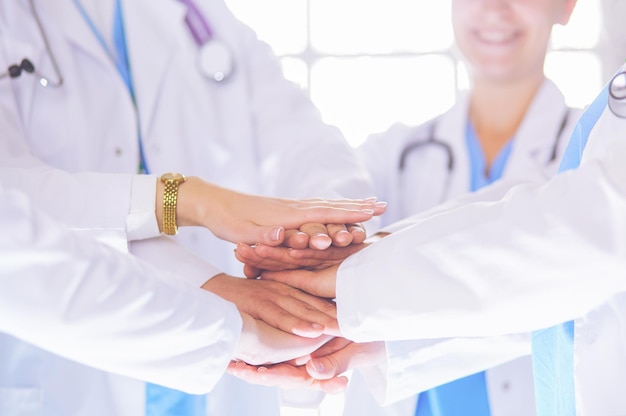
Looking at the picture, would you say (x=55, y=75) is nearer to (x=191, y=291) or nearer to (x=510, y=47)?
(x=191, y=291)

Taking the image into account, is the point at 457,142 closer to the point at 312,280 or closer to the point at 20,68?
the point at 312,280

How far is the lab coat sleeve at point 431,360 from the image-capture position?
1.27m

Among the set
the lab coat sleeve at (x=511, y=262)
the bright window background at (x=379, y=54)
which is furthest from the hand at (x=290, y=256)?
the bright window background at (x=379, y=54)

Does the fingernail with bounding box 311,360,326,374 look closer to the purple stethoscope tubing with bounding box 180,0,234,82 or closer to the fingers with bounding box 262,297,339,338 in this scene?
the fingers with bounding box 262,297,339,338

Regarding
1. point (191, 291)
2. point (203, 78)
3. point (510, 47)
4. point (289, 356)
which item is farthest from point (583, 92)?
point (191, 291)

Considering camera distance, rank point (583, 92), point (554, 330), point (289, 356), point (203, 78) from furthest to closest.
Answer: point (583, 92) → point (203, 78) → point (289, 356) → point (554, 330)

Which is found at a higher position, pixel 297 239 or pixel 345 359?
pixel 297 239

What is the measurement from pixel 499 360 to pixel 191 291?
1.68ft

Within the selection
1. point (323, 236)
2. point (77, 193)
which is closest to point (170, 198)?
point (77, 193)

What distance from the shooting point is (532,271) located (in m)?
0.95

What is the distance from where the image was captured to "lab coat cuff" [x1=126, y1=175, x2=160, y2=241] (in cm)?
130

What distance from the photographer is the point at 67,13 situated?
1.50m

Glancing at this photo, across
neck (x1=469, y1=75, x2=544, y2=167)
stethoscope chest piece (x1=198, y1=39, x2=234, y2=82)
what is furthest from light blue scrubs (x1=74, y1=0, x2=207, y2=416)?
neck (x1=469, y1=75, x2=544, y2=167)

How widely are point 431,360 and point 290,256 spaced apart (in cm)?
26
